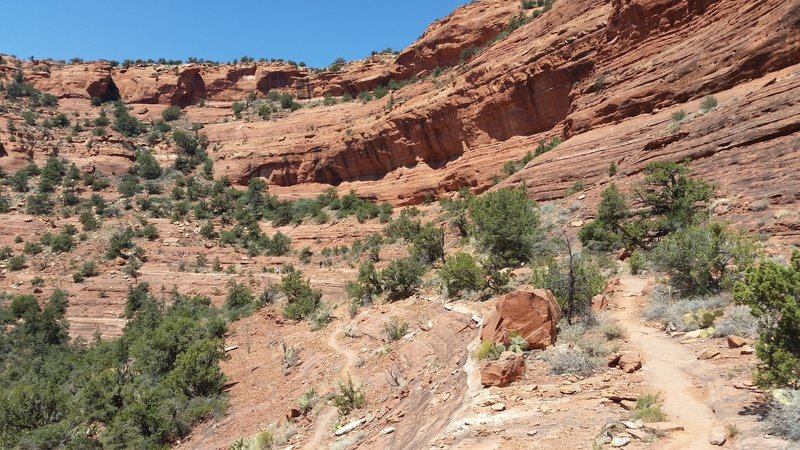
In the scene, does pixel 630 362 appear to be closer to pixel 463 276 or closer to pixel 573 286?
pixel 573 286

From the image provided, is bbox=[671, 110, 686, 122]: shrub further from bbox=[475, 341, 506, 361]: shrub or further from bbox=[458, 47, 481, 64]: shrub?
bbox=[458, 47, 481, 64]: shrub

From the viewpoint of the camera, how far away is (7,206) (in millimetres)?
35969

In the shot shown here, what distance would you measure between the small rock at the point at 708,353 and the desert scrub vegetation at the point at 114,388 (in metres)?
9.97

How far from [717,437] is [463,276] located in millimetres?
8694

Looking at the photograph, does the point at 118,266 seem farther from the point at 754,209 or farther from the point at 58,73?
the point at 58,73

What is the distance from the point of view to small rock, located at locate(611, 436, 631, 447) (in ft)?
13.6

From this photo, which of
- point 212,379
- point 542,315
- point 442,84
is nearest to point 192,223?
point 442,84

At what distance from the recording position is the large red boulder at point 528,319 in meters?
7.25

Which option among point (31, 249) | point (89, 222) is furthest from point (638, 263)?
point (89, 222)

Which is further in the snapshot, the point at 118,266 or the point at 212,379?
the point at 118,266

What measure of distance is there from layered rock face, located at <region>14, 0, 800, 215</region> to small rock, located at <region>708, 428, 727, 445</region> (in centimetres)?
1066

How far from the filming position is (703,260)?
8.83 metres

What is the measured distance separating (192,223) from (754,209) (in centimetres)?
3668

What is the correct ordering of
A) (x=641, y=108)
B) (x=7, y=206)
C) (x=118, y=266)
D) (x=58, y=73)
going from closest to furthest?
(x=641, y=108) < (x=118, y=266) < (x=7, y=206) < (x=58, y=73)
